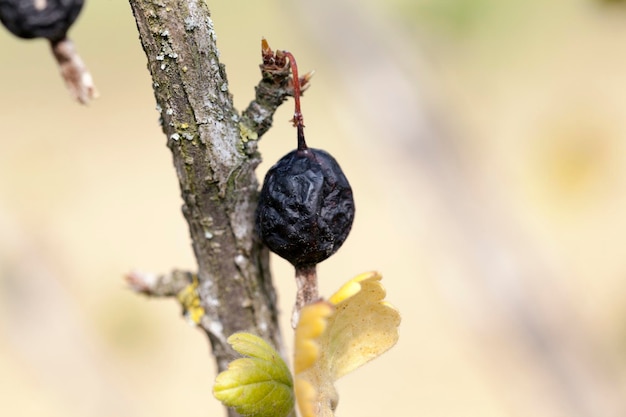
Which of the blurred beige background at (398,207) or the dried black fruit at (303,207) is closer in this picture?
the dried black fruit at (303,207)

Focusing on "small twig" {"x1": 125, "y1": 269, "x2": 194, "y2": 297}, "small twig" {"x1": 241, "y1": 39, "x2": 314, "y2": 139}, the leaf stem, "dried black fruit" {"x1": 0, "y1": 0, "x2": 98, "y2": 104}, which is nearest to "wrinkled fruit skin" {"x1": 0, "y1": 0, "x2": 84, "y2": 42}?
"dried black fruit" {"x1": 0, "y1": 0, "x2": 98, "y2": 104}

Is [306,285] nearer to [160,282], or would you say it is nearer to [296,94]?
[296,94]

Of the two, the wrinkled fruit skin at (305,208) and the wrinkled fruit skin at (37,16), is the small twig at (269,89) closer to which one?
the wrinkled fruit skin at (305,208)

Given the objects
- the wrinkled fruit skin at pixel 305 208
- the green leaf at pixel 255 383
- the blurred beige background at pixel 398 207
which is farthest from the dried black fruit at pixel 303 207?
the blurred beige background at pixel 398 207

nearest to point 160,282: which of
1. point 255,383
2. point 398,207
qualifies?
point 255,383

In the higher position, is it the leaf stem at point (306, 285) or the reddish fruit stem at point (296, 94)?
the reddish fruit stem at point (296, 94)

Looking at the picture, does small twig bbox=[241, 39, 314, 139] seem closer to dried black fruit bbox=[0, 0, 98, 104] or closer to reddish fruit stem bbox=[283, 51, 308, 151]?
reddish fruit stem bbox=[283, 51, 308, 151]
